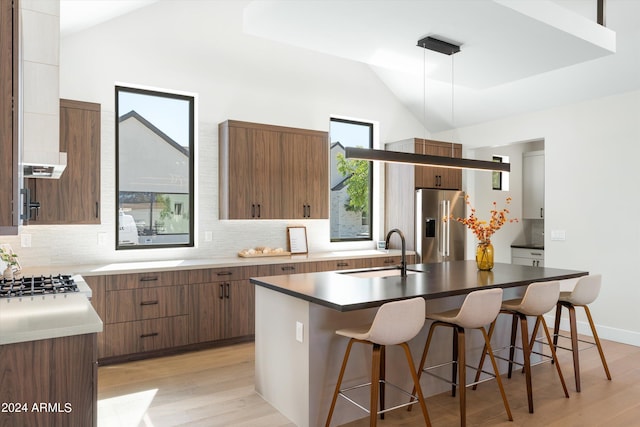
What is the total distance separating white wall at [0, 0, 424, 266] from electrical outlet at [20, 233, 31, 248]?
0.04m

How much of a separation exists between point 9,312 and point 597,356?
492 cm

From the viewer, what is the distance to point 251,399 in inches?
132

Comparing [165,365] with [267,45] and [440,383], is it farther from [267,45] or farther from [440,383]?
[267,45]

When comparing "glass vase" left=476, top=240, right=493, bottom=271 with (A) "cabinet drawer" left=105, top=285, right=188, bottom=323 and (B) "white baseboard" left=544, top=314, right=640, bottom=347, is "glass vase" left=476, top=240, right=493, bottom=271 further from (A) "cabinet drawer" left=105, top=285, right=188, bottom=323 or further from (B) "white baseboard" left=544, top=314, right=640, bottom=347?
(A) "cabinet drawer" left=105, top=285, right=188, bottom=323

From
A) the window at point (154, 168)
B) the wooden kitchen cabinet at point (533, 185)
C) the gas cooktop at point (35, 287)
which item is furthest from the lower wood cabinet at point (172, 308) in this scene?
the wooden kitchen cabinet at point (533, 185)

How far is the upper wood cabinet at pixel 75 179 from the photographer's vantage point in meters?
3.98

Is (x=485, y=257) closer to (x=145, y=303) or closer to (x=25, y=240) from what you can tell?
(x=145, y=303)

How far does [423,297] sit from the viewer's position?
9.37 ft

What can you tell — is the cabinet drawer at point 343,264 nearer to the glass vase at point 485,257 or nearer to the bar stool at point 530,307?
the glass vase at point 485,257

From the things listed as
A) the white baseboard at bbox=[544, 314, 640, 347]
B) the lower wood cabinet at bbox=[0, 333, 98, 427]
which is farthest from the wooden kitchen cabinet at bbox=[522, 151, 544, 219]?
the lower wood cabinet at bbox=[0, 333, 98, 427]

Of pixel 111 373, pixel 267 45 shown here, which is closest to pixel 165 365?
pixel 111 373

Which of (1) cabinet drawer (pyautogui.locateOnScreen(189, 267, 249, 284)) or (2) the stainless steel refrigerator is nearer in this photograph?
(1) cabinet drawer (pyautogui.locateOnScreen(189, 267, 249, 284))

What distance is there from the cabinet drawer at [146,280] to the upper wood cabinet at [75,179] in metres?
0.60

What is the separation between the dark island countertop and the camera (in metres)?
2.72
